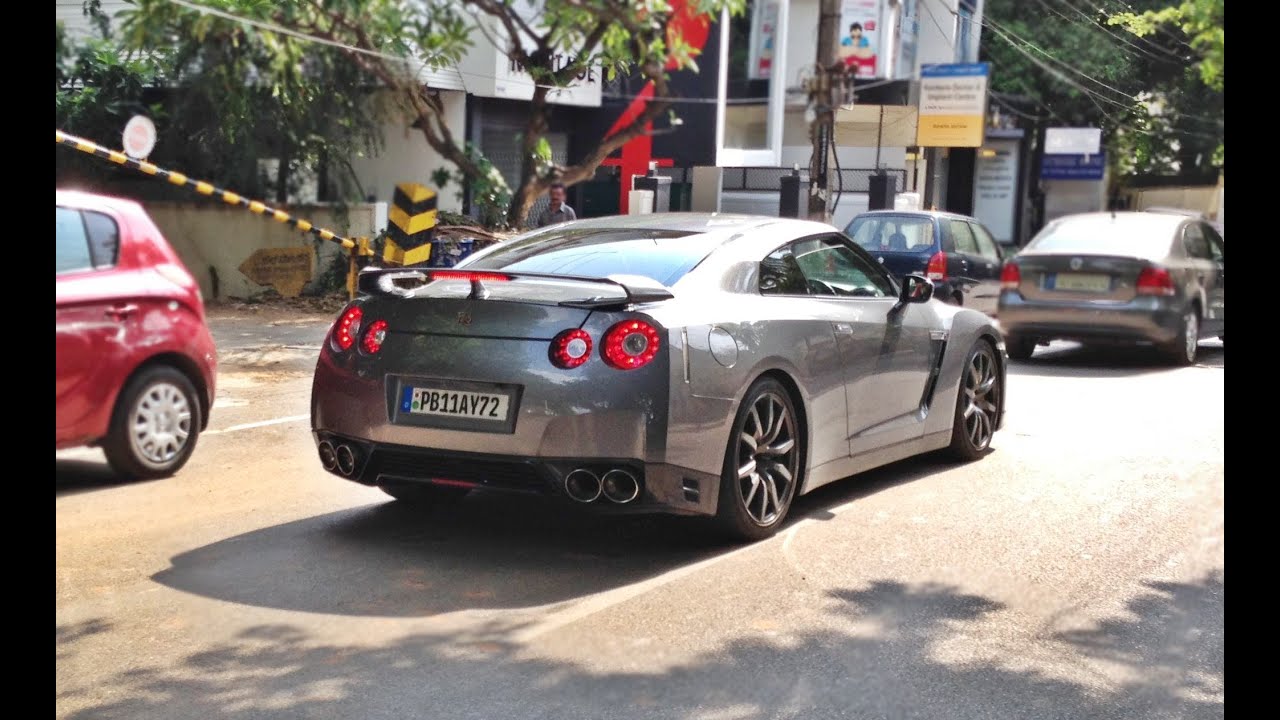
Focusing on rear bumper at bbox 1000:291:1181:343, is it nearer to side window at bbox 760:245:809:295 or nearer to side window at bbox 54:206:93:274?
side window at bbox 760:245:809:295

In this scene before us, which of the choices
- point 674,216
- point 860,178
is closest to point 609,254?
point 674,216

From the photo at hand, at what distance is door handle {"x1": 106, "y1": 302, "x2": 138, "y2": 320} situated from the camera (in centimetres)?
502

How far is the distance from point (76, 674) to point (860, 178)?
76.3 ft

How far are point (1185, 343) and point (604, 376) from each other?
828 cm

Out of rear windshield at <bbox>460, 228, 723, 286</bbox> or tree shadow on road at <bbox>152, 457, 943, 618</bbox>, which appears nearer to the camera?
tree shadow on road at <bbox>152, 457, 943, 618</bbox>

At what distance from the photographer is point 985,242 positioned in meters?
14.0

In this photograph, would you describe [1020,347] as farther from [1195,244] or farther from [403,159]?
[403,159]

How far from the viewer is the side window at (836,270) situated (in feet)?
22.5

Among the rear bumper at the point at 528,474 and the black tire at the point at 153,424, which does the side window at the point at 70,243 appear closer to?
the black tire at the point at 153,424

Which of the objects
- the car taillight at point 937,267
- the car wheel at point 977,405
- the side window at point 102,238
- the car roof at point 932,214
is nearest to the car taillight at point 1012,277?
the car roof at point 932,214

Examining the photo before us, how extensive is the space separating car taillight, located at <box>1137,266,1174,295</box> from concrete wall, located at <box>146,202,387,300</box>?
27.9 ft

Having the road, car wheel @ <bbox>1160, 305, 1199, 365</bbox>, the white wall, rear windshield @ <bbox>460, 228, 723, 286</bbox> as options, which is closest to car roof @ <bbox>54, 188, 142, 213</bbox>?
the white wall

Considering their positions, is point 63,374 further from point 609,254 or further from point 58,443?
point 609,254
